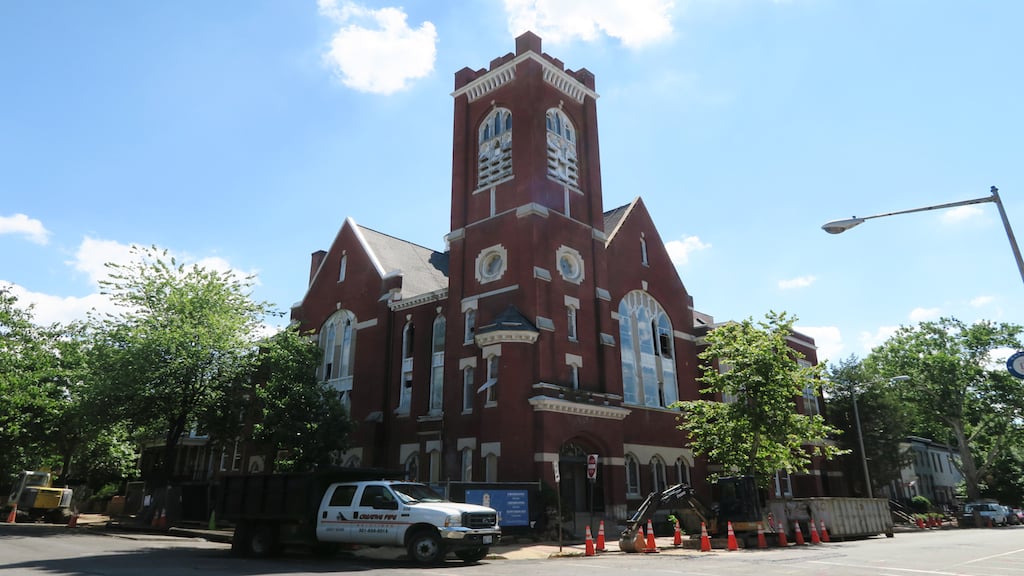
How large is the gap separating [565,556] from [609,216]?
23.2 metres

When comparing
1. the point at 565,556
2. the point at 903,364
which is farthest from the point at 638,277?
the point at 903,364

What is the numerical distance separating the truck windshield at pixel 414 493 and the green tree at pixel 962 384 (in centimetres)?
4567

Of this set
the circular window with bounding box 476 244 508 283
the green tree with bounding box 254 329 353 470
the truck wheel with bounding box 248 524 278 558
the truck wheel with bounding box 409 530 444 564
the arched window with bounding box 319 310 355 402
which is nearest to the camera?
the truck wheel with bounding box 409 530 444 564

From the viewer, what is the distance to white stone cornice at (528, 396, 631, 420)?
85.5 feet

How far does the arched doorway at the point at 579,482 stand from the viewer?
2681 centimetres

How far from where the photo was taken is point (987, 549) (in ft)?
65.2

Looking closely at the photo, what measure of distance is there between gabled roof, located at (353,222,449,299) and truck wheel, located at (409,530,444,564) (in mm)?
20454

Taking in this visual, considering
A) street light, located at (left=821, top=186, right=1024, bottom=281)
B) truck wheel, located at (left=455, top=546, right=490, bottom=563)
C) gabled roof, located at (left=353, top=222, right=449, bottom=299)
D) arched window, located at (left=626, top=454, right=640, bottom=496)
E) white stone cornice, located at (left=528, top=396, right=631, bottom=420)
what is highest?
gabled roof, located at (left=353, top=222, right=449, bottom=299)

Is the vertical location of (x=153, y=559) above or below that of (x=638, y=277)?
below

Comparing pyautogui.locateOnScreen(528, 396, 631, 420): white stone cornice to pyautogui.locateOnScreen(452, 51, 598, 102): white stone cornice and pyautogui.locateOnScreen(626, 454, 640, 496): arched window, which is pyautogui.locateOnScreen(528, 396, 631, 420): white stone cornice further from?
pyautogui.locateOnScreen(452, 51, 598, 102): white stone cornice

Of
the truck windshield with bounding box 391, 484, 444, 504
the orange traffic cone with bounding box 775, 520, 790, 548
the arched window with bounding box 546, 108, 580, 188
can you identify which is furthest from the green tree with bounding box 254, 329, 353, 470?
the orange traffic cone with bounding box 775, 520, 790, 548

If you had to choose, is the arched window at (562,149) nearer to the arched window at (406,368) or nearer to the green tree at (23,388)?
the arched window at (406,368)

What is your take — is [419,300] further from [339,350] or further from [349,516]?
[349,516]

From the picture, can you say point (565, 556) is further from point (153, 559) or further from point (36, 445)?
point (36, 445)
